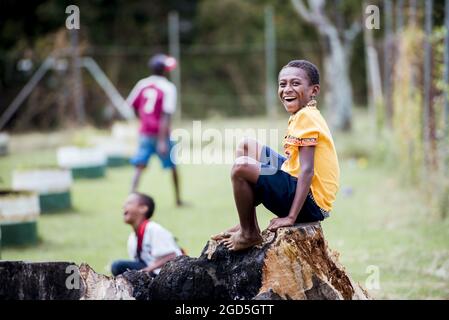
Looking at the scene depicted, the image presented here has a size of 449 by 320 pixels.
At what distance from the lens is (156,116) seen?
11320 millimetres

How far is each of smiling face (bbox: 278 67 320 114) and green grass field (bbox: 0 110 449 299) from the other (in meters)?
2.22

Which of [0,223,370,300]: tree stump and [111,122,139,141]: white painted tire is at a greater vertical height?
[111,122,139,141]: white painted tire

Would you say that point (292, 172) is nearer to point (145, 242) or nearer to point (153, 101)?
point (145, 242)

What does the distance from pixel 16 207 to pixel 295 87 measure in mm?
4647

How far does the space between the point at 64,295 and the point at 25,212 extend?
4228mm

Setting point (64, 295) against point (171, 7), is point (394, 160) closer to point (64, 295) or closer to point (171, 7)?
point (64, 295)

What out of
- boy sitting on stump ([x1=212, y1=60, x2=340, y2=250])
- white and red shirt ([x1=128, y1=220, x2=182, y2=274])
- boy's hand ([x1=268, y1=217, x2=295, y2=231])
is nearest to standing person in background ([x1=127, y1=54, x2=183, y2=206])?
white and red shirt ([x1=128, y1=220, x2=182, y2=274])

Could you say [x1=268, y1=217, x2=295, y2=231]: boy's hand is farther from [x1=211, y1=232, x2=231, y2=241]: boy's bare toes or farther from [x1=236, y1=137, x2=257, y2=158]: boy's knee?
[x1=236, y1=137, x2=257, y2=158]: boy's knee

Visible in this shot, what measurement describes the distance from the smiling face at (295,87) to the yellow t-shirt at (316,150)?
61 mm

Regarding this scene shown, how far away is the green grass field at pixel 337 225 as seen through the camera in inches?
285

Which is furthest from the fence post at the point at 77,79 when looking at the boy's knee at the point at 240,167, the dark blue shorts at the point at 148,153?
the boy's knee at the point at 240,167

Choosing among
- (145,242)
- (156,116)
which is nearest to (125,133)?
(156,116)

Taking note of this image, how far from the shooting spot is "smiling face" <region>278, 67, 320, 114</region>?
4.90 metres

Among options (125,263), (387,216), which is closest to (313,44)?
(387,216)
